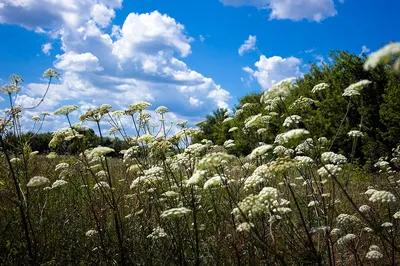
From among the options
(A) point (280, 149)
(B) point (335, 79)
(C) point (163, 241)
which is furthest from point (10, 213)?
(B) point (335, 79)

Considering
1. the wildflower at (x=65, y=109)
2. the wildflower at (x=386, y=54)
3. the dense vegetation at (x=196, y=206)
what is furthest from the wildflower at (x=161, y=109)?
the wildflower at (x=386, y=54)

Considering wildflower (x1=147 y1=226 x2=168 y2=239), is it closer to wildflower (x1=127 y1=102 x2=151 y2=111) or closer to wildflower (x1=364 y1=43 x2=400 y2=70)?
wildflower (x1=127 y1=102 x2=151 y2=111)

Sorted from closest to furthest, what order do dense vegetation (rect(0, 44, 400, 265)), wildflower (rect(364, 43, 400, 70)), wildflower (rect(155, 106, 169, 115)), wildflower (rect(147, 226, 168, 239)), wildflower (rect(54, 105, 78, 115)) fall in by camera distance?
1. wildflower (rect(364, 43, 400, 70))
2. dense vegetation (rect(0, 44, 400, 265))
3. wildflower (rect(147, 226, 168, 239))
4. wildflower (rect(54, 105, 78, 115))
5. wildflower (rect(155, 106, 169, 115))

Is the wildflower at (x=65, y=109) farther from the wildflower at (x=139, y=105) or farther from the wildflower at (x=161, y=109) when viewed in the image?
the wildflower at (x=161, y=109)

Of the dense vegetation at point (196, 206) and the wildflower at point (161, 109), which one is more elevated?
the wildflower at point (161, 109)

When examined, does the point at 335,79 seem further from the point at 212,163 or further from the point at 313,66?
the point at 212,163

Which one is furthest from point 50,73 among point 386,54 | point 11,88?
point 386,54

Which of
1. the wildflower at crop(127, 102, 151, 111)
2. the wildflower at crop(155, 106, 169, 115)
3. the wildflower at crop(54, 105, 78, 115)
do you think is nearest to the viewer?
the wildflower at crop(54, 105, 78, 115)

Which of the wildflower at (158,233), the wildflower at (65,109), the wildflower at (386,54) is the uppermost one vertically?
the wildflower at (65,109)

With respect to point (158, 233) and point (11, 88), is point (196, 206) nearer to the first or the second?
point (158, 233)

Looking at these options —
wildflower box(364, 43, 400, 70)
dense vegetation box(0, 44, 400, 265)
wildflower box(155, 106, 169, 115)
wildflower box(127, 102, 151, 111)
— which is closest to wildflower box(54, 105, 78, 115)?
dense vegetation box(0, 44, 400, 265)

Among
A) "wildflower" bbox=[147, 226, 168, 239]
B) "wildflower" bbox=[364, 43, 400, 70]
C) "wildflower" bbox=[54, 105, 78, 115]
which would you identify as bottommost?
"wildflower" bbox=[147, 226, 168, 239]

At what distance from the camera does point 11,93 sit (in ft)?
16.6

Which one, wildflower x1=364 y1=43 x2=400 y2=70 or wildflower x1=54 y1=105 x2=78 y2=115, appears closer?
wildflower x1=364 y1=43 x2=400 y2=70
